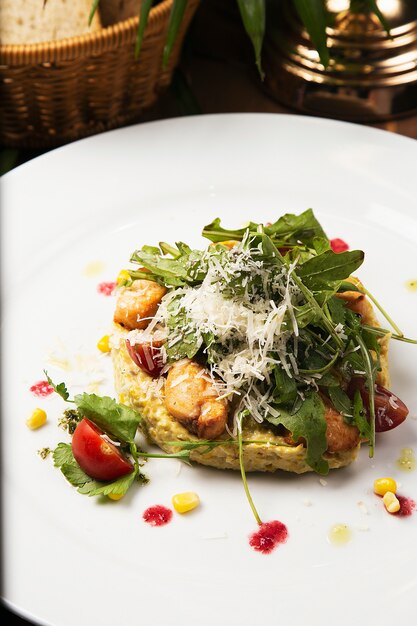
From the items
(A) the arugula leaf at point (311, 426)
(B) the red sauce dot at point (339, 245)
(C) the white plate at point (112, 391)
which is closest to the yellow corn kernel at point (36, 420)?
(C) the white plate at point (112, 391)

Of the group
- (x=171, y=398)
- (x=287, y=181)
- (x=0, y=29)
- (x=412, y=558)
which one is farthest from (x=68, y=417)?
(x=0, y=29)

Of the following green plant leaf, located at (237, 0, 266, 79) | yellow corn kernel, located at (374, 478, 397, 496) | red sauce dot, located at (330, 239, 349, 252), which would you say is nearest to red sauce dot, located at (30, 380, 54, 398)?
yellow corn kernel, located at (374, 478, 397, 496)

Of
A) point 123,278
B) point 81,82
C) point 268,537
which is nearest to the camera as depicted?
point 268,537

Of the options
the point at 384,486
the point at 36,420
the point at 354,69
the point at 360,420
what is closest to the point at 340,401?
the point at 360,420

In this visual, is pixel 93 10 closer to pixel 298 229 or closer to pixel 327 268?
pixel 298 229

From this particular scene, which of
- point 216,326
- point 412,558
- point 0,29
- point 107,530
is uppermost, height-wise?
point 0,29

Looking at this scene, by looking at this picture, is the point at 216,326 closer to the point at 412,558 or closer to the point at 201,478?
the point at 201,478

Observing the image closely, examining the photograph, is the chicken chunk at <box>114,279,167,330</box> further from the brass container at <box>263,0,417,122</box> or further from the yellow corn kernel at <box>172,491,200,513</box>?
the brass container at <box>263,0,417,122</box>

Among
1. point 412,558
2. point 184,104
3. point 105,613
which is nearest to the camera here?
point 105,613
